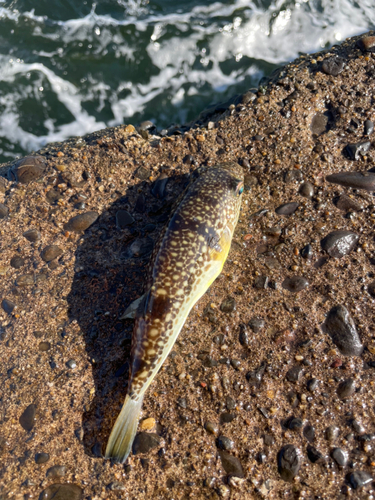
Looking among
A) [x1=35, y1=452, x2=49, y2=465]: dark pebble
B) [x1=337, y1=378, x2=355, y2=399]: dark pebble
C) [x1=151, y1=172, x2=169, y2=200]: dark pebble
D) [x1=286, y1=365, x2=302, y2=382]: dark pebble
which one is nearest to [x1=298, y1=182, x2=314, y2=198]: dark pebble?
[x1=151, y1=172, x2=169, y2=200]: dark pebble

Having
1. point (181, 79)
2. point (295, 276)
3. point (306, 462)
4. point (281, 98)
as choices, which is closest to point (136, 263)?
point (295, 276)

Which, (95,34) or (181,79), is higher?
(95,34)

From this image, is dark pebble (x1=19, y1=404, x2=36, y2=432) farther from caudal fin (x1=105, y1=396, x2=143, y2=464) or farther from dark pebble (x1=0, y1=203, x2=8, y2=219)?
dark pebble (x1=0, y1=203, x2=8, y2=219)

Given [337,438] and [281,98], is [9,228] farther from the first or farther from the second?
[337,438]

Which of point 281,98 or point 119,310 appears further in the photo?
point 281,98

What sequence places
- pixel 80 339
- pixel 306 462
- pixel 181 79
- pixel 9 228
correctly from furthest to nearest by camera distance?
pixel 181 79 < pixel 9 228 < pixel 80 339 < pixel 306 462

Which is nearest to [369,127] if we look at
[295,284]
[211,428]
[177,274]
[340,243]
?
[340,243]
